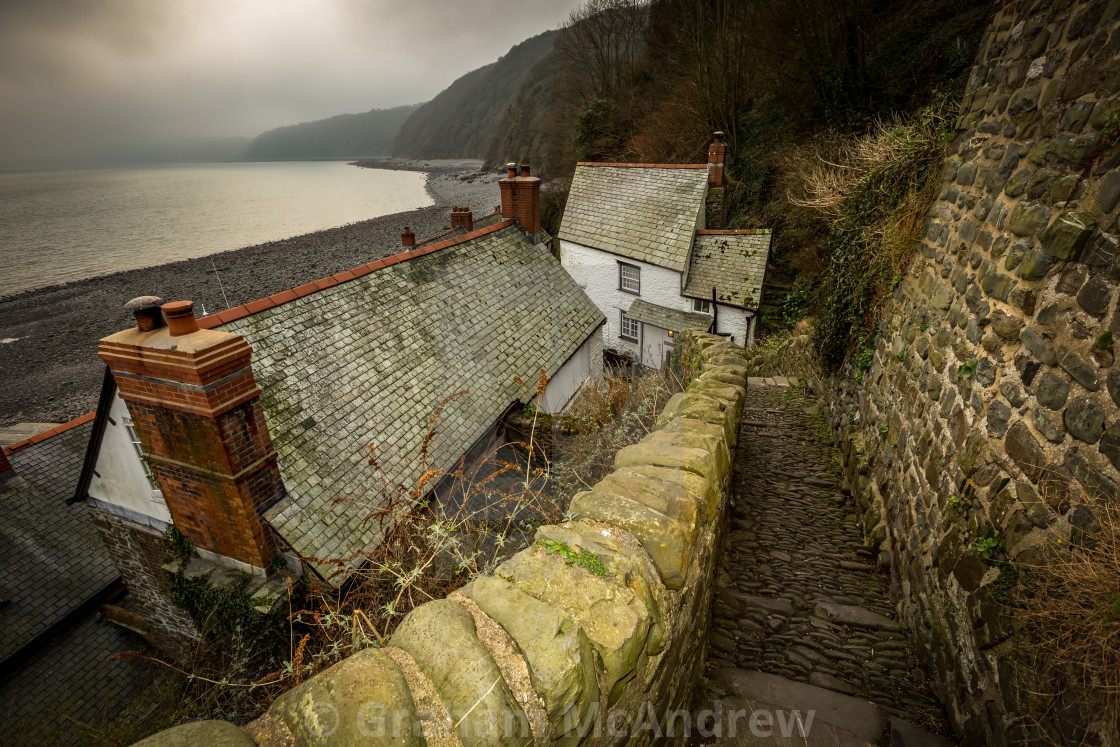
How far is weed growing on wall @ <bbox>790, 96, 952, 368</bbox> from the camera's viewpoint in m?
4.51

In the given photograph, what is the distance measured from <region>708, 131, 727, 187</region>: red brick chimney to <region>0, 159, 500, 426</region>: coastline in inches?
772

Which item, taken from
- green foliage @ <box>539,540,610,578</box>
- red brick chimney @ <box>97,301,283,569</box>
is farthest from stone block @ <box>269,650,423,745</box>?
red brick chimney @ <box>97,301,283,569</box>

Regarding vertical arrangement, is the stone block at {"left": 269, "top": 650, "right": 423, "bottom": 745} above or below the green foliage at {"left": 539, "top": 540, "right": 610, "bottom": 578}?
above

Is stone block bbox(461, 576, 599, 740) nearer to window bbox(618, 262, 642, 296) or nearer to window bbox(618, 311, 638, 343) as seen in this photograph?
window bbox(618, 262, 642, 296)

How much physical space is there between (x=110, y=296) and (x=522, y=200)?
3904 cm

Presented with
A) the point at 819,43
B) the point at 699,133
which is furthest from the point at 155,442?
the point at 699,133

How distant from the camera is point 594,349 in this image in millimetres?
15273

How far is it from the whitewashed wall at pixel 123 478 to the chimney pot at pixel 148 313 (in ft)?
6.55

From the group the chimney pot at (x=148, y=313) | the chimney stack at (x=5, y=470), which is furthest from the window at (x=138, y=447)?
the chimney stack at (x=5, y=470)

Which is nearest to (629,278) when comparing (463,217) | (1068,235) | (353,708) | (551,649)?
(463,217)

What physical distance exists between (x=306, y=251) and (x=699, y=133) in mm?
39516

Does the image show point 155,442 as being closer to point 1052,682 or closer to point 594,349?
point 1052,682

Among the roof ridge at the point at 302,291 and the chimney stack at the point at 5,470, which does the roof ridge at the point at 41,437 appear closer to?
the chimney stack at the point at 5,470

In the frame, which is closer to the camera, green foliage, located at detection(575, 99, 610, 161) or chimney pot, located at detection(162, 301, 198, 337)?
chimney pot, located at detection(162, 301, 198, 337)
